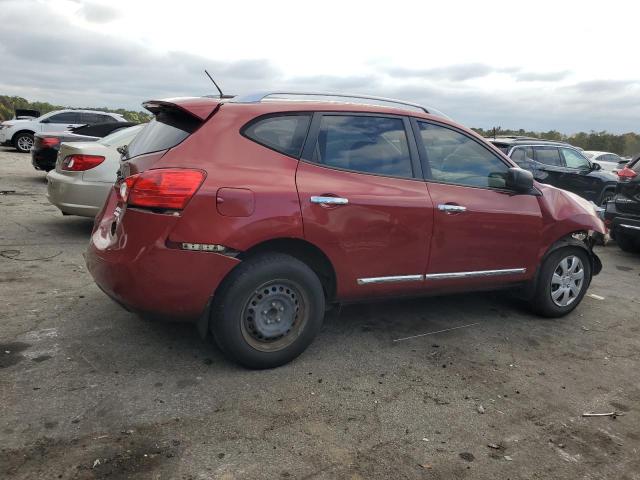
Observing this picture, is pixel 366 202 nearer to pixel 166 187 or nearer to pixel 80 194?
pixel 166 187

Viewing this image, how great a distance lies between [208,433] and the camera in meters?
2.75

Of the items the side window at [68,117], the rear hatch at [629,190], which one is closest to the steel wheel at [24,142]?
the side window at [68,117]

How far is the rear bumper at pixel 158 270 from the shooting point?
122 inches

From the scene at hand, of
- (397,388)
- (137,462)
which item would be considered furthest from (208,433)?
(397,388)

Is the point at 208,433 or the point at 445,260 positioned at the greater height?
the point at 445,260

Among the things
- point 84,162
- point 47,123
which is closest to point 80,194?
point 84,162

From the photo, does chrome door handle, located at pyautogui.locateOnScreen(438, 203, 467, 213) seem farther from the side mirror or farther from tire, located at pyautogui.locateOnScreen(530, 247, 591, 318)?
tire, located at pyautogui.locateOnScreen(530, 247, 591, 318)

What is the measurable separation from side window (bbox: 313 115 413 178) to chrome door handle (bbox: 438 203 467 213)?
1.11 ft

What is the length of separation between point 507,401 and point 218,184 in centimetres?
221

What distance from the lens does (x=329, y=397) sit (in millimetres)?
A: 3193

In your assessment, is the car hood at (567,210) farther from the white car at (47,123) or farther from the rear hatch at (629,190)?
the white car at (47,123)

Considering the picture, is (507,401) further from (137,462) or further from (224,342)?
(137,462)

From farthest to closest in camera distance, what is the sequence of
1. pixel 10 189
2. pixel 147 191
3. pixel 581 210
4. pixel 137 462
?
1. pixel 10 189
2. pixel 581 210
3. pixel 147 191
4. pixel 137 462

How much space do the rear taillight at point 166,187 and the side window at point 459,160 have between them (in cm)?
186
